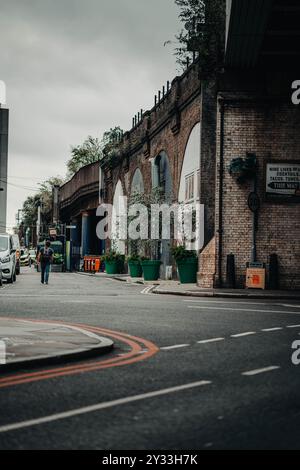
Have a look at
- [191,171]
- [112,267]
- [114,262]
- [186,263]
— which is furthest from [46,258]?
[112,267]

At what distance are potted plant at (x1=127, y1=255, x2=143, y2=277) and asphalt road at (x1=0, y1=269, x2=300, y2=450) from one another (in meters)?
21.6

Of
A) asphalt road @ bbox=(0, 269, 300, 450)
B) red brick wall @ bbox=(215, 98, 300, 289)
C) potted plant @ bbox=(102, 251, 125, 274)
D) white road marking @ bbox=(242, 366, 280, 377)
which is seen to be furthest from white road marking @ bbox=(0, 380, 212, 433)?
potted plant @ bbox=(102, 251, 125, 274)

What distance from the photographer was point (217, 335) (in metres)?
11.2

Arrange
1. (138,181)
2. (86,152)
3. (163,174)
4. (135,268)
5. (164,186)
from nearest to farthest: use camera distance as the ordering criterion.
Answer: (135,268) → (164,186) → (163,174) → (138,181) → (86,152)

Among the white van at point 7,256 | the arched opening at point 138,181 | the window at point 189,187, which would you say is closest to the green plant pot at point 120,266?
the arched opening at point 138,181

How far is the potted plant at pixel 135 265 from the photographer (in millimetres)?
33781

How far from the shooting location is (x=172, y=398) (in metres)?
6.39

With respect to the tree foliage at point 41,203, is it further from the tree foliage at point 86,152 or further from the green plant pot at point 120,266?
the green plant pot at point 120,266

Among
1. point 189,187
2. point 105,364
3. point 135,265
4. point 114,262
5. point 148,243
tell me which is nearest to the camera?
point 105,364

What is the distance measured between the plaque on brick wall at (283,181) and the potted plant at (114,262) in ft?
62.4

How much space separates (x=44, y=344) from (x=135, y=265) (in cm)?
2502

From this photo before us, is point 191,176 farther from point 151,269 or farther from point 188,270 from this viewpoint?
point 151,269

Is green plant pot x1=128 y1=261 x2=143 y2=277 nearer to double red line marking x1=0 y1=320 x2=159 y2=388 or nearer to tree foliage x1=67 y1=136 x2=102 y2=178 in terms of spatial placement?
double red line marking x1=0 y1=320 x2=159 y2=388

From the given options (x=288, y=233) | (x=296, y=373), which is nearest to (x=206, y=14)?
(x=288, y=233)
